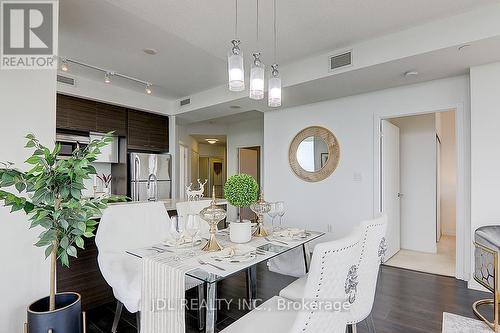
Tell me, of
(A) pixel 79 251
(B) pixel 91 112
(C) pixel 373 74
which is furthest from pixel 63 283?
(C) pixel 373 74

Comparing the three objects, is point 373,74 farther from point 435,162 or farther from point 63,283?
point 63,283

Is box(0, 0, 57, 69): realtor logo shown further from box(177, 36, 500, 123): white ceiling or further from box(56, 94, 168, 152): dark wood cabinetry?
box(177, 36, 500, 123): white ceiling

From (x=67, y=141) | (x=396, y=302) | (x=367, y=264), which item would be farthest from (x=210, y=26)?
(x=396, y=302)

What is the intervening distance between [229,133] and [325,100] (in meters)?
3.61

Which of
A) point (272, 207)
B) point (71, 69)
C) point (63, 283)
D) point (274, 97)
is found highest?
point (71, 69)

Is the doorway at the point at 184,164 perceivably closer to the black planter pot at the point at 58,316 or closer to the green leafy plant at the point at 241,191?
the green leafy plant at the point at 241,191

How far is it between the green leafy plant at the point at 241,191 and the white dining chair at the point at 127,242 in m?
0.71

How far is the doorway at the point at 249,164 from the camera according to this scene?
741 cm

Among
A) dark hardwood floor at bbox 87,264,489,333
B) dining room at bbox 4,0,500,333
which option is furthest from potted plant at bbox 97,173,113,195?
dark hardwood floor at bbox 87,264,489,333

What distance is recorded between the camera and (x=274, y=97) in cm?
231

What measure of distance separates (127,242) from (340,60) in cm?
292

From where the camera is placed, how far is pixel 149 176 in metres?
4.99

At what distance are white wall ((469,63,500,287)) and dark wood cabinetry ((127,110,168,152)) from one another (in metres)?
4.80

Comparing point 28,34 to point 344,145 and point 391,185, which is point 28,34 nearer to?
point 344,145
